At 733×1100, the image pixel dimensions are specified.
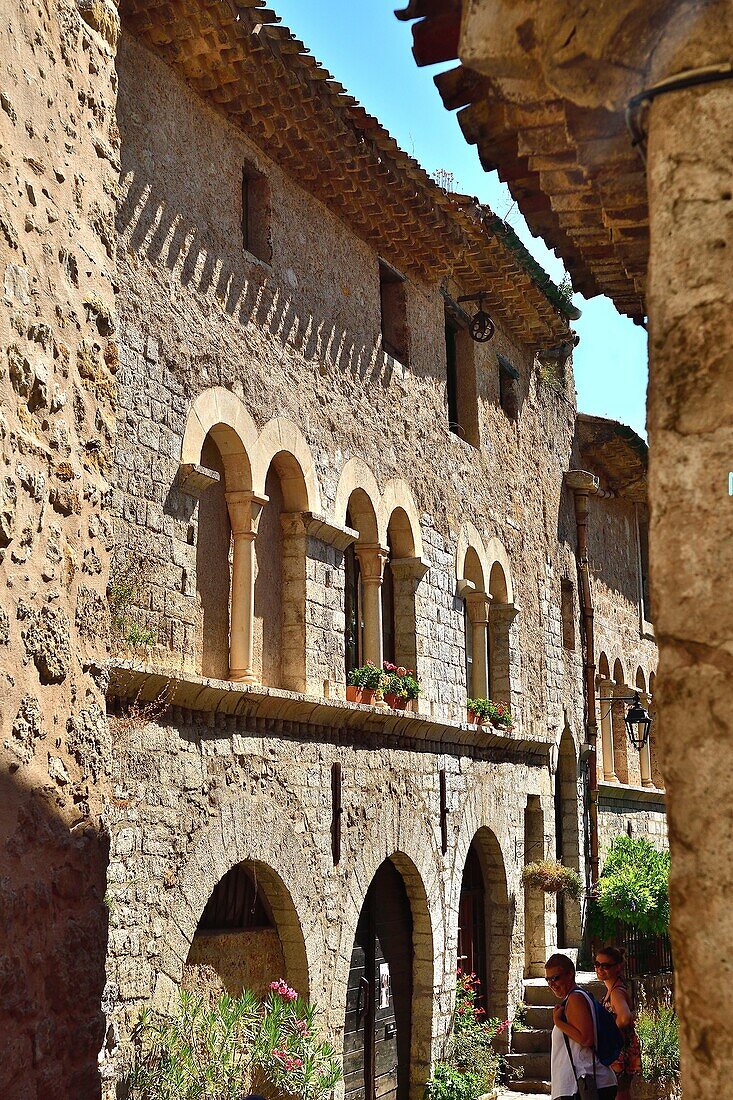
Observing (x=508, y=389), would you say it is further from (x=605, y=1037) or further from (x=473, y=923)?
(x=605, y=1037)

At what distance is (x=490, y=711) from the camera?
45.6ft

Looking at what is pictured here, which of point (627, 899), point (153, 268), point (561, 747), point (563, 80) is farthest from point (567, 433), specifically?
point (563, 80)

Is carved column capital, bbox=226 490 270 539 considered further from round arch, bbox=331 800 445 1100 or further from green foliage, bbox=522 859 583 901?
green foliage, bbox=522 859 583 901

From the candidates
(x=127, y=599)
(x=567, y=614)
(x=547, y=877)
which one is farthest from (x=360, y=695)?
(x=567, y=614)

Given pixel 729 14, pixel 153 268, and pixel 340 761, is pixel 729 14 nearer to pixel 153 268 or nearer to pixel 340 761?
pixel 153 268

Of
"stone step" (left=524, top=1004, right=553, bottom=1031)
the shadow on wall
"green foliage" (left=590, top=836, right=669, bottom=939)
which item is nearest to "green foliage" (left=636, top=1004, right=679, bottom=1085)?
"stone step" (left=524, top=1004, right=553, bottom=1031)

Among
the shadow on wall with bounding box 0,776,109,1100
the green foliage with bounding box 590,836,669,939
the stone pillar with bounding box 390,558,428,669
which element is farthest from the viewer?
the green foliage with bounding box 590,836,669,939

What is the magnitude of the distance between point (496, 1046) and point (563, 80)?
12.6m

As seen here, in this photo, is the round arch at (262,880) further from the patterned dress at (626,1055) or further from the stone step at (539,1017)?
the stone step at (539,1017)

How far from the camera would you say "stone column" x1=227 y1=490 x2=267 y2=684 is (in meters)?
9.02

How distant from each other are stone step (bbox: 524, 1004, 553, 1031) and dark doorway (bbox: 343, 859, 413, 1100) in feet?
9.00

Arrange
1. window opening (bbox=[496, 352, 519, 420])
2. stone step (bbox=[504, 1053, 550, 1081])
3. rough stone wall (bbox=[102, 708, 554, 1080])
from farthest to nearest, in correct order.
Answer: window opening (bbox=[496, 352, 519, 420]), stone step (bbox=[504, 1053, 550, 1081]), rough stone wall (bbox=[102, 708, 554, 1080])

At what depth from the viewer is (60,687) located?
17.7 ft

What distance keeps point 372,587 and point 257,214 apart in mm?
3504
